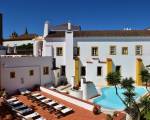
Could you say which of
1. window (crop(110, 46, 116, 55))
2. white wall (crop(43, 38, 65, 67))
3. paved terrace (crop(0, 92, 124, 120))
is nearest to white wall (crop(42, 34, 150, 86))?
white wall (crop(43, 38, 65, 67))

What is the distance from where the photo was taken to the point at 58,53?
45.0 metres

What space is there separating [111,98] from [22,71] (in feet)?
41.0

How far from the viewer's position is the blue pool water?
32.3 metres

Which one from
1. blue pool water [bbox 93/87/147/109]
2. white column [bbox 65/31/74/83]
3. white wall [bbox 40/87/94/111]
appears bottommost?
blue pool water [bbox 93/87/147/109]

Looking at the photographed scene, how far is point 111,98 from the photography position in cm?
3622

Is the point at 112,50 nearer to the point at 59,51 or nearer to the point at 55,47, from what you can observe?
the point at 59,51

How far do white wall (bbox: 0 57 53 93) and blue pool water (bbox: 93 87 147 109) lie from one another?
316 inches

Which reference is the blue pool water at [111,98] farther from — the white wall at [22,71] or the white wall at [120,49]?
the white wall at [22,71]

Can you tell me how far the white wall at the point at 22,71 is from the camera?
30828 millimetres

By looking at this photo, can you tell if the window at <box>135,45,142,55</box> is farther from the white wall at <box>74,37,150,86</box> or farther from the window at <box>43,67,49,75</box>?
the window at <box>43,67,49,75</box>

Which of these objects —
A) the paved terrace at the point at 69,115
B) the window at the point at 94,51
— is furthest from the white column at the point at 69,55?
the paved terrace at the point at 69,115

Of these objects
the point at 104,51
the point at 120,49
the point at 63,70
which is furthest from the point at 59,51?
the point at 120,49

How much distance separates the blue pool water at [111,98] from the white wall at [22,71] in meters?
8.01

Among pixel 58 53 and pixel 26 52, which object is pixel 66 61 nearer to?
pixel 58 53
